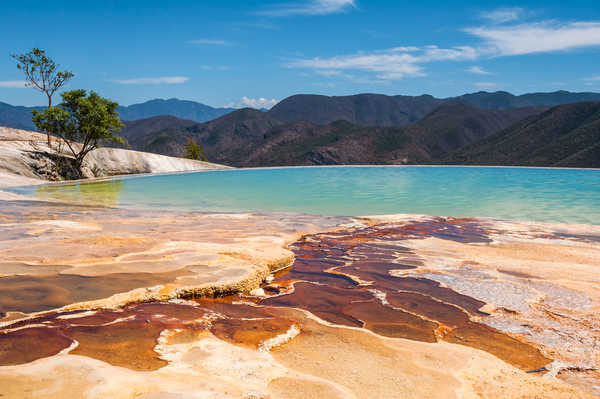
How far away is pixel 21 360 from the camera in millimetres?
2311

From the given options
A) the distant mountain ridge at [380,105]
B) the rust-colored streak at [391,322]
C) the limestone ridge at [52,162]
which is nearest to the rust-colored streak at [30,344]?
the rust-colored streak at [391,322]

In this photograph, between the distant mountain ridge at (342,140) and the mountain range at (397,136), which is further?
the distant mountain ridge at (342,140)

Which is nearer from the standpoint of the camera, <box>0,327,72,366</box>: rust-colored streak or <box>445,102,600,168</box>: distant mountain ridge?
<box>0,327,72,366</box>: rust-colored streak

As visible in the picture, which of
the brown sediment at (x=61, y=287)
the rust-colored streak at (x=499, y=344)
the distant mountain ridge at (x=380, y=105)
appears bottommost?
the rust-colored streak at (x=499, y=344)

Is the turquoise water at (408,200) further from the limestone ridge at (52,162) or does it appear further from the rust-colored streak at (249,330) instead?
the limestone ridge at (52,162)

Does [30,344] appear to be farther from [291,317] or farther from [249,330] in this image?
[291,317]

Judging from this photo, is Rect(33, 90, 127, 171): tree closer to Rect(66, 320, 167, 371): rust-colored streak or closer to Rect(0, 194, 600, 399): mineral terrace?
Rect(0, 194, 600, 399): mineral terrace

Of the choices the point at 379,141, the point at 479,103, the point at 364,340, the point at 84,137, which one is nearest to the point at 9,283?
the point at 364,340

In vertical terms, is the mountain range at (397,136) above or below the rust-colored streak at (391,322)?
above

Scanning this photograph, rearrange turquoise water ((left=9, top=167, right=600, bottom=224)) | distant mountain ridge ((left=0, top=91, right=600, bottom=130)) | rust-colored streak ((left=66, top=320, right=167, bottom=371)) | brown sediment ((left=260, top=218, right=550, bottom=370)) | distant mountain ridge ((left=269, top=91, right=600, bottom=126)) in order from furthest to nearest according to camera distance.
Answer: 1. distant mountain ridge ((left=269, top=91, right=600, bottom=126))
2. distant mountain ridge ((left=0, top=91, right=600, bottom=130))
3. turquoise water ((left=9, top=167, right=600, bottom=224))
4. brown sediment ((left=260, top=218, right=550, bottom=370))
5. rust-colored streak ((left=66, top=320, right=167, bottom=371))

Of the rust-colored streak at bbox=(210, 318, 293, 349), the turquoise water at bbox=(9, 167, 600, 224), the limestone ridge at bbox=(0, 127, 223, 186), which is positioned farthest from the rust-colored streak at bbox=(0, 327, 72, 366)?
the limestone ridge at bbox=(0, 127, 223, 186)

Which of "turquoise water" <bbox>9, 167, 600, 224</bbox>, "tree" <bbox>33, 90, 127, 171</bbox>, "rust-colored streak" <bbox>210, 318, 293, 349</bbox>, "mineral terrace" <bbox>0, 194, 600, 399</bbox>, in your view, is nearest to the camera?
"mineral terrace" <bbox>0, 194, 600, 399</bbox>

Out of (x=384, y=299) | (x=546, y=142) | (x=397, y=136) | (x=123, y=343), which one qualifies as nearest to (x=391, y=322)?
(x=384, y=299)

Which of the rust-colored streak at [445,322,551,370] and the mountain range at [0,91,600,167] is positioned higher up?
the mountain range at [0,91,600,167]
